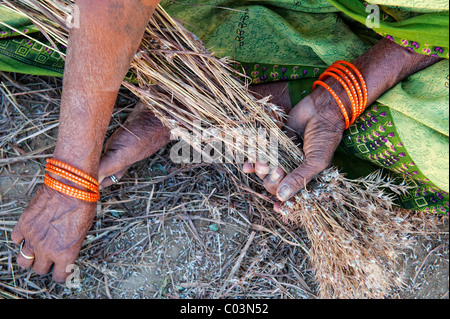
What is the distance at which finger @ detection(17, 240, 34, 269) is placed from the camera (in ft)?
4.49

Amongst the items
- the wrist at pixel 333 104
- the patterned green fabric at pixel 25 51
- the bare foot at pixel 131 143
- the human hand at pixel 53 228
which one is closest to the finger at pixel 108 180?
the bare foot at pixel 131 143

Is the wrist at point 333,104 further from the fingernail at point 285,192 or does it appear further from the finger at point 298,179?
the fingernail at point 285,192

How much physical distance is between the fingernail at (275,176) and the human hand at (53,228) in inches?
25.9

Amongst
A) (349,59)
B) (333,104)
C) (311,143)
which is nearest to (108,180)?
(311,143)

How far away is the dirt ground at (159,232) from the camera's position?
4.97 feet

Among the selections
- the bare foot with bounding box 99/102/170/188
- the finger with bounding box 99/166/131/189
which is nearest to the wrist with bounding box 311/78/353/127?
the bare foot with bounding box 99/102/170/188

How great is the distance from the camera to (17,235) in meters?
1.38

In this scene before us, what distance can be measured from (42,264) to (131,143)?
550 mm

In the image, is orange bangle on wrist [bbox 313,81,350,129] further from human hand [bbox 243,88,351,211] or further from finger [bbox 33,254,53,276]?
finger [bbox 33,254,53,276]

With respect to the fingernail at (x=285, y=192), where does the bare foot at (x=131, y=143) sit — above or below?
above

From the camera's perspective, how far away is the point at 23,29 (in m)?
1.35

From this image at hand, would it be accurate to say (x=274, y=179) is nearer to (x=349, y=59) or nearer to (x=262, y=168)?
(x=262, y=168)
